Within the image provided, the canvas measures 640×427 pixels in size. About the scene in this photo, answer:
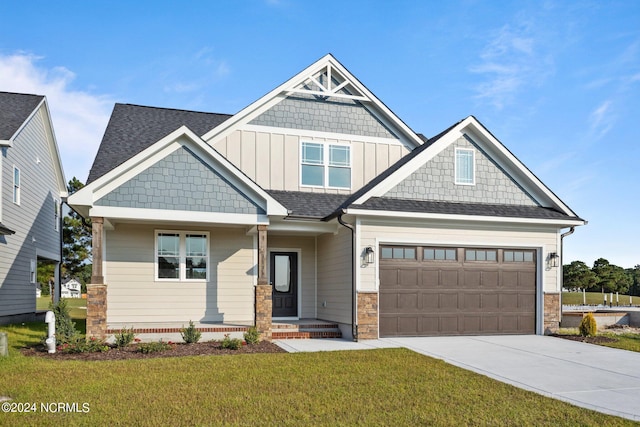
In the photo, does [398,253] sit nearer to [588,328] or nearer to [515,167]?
[515,167]

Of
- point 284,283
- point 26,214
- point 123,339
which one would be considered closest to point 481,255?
point 284,283

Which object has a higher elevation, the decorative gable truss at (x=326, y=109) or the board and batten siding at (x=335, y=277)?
the decorative gable truss at (x=326, y=109)

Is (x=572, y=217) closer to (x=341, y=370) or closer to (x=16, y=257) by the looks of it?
(x=341, y=370)

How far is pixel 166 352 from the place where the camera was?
11086 mm

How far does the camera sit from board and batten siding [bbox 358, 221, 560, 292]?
44.6ft

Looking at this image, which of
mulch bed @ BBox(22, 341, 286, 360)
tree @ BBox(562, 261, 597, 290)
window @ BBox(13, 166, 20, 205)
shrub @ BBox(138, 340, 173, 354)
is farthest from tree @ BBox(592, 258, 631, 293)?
window @ BBox(13, 166, 20, 205)

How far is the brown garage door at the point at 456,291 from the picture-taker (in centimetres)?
1388

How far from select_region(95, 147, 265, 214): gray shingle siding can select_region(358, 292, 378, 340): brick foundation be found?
3397mm

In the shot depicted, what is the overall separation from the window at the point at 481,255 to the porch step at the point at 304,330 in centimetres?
409

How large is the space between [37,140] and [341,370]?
54.3 ft

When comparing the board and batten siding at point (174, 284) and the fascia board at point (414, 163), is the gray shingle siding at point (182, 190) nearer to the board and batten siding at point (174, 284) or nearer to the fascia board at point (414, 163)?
the board and batten siding at point (174, 284)

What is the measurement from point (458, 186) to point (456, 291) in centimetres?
293

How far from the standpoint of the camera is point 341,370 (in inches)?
363

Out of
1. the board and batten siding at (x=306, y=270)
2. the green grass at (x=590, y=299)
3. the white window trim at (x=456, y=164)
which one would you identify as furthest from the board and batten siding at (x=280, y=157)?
the green grass at (x=590, y=299)
